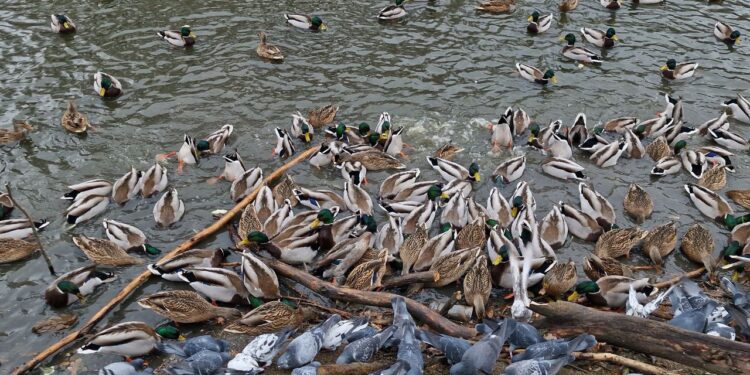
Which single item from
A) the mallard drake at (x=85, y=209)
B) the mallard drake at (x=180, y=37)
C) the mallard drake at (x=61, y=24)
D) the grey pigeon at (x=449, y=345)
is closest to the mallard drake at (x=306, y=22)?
the mallard drake at (x=180, y=37)

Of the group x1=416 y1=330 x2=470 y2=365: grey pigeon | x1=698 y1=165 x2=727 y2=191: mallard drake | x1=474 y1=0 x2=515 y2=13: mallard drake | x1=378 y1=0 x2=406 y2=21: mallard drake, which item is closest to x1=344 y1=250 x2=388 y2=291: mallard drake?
x1=416 y1=330 x2=470 y2=365: grey pigeon

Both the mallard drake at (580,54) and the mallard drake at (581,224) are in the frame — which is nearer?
the mallard drake at (581,224)

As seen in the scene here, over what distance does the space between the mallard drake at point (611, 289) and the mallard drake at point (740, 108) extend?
664 cm

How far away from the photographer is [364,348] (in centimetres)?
683

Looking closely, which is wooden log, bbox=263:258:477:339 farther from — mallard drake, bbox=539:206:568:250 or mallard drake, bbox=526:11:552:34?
mallard drake, bbox=526:11:552:34

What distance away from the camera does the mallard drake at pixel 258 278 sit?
8.32 m

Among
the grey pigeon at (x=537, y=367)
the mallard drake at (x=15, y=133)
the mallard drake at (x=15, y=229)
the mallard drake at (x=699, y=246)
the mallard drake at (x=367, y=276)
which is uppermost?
the mallard drake at (x=15, y=133)

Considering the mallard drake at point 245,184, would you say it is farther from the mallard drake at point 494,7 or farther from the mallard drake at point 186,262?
the mallard drake at point 494,7

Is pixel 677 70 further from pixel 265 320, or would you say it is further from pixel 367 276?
pixel 265 320

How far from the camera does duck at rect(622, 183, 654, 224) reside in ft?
34.0

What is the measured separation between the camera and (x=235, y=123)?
12641 millimetres

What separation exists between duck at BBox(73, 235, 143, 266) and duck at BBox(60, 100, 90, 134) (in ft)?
12.4

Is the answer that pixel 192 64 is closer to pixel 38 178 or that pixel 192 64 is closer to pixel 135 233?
pixel 38 178

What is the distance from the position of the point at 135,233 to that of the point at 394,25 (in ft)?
31.0
